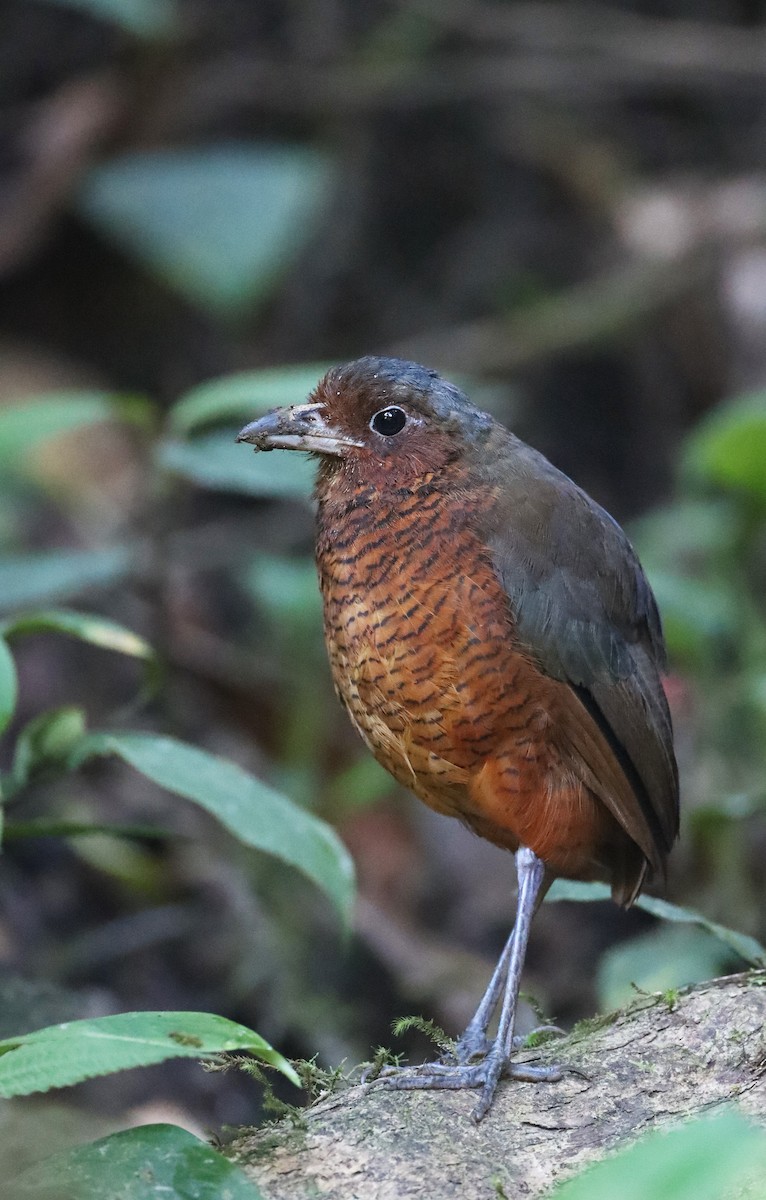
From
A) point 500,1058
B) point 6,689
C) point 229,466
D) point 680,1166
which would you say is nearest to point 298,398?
point 229,466

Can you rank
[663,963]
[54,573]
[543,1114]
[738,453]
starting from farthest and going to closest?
[738,453] → [54,573] → [663,963] → [543,1114]

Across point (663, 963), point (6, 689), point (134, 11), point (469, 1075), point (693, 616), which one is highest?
point (134, 11)

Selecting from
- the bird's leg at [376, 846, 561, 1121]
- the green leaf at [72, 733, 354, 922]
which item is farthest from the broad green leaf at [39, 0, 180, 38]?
the bird's leg at [376, 846, 561, 1121]

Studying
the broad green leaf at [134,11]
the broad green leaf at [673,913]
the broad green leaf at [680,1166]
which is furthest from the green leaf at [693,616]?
the broad green leaf at [134,11]

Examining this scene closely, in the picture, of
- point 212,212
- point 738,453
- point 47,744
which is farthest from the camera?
point 212,212

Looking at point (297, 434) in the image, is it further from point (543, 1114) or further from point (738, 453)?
point (738, 453)

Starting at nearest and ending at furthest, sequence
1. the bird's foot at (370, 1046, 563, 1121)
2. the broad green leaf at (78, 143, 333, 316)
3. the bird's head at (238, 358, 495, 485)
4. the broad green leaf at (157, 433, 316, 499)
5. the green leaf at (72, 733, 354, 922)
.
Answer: the bird's foot at (370, 1046, 563, 1121) → the green leaf at (72, 733, 354, 922) → the bird's head at (238, 358, 495, 485) → the broad green leaf at (157, 433, 316, 499) → the broad green leaf at (78, 143, 333, 316)

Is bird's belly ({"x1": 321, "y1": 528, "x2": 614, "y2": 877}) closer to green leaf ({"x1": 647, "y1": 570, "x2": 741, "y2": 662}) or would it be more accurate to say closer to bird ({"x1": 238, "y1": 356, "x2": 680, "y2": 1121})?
bird ({"x1": 238, "y1": 356, "x2": 680, "y2": 1121})
